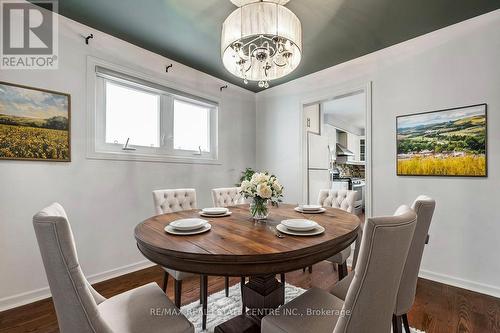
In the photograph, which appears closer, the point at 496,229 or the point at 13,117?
the point at 13,117

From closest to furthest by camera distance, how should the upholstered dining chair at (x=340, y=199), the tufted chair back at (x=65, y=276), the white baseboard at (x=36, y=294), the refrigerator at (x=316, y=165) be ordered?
the tufted chair back at (x=65, y=276), the white baseboard at (x=36, y=294), the upholstered dining chair at (x=340, y=199), the refrigerator at (x=316, y=165)

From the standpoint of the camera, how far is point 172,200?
7.21ft

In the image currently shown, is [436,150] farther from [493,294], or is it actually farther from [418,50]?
[493,294]

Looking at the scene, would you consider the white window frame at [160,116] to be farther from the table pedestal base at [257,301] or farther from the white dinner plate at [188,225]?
the table pedestal base at [257,301]

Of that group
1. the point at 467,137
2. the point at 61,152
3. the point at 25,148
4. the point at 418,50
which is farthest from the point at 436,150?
the point at 25,148

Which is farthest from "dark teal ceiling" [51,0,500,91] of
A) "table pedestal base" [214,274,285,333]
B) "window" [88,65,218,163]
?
"table pedestal base" [214,274,285,333]

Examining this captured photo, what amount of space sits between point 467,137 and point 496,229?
2.89ft

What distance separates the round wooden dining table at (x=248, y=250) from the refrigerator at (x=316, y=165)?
2092mm

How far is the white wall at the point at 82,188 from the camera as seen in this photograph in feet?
6.34

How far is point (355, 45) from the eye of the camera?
2.62 meters

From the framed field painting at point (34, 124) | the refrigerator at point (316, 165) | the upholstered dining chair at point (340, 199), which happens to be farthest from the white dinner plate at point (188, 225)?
the refrigerator at point (316, 165)

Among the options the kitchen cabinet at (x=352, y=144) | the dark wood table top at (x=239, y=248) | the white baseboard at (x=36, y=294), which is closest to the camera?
the dark wood table top at (x=239, y=248)

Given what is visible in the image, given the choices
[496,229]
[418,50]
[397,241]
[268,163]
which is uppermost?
[418,50]

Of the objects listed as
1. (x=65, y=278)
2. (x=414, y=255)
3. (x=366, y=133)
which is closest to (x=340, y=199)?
(x=366, y=133)
